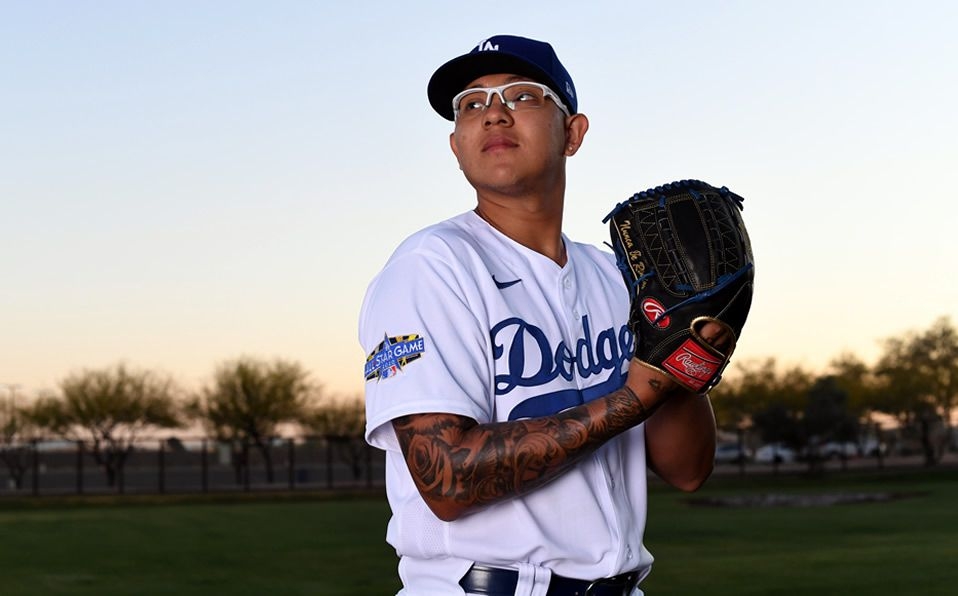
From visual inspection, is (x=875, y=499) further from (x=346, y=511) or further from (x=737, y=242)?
(x=737, y=242)

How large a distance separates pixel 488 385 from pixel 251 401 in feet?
195

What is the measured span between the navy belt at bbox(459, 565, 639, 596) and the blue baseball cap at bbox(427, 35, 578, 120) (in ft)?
3.84

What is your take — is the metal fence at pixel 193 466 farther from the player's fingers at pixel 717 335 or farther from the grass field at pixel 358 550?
the player's fingers at pixel 717 335

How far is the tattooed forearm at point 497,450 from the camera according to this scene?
7.67 ft

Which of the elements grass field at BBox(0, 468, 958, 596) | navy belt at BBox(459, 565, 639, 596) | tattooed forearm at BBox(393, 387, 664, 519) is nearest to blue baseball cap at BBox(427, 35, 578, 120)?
tattooed forearm at BBox(393, 387, 664, 519)

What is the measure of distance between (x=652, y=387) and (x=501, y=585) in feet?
1.74

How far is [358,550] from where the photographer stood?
571 inches

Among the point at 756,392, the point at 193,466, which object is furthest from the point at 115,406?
the point at 756,392

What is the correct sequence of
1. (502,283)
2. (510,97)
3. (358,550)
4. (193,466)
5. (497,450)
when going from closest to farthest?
(497,450) < (502,283) < (510,97) < (358,550) < (193,466)

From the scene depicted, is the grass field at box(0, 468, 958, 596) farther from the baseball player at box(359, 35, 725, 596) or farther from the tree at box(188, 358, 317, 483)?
the tree at box(188, 358, 317, 483)

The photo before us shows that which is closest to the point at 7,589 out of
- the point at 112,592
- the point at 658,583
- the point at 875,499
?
the point at 112,592

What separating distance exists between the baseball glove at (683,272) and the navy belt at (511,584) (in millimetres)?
489

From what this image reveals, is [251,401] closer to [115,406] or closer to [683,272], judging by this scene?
[115,406]

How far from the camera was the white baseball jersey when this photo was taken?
2.43 meters
